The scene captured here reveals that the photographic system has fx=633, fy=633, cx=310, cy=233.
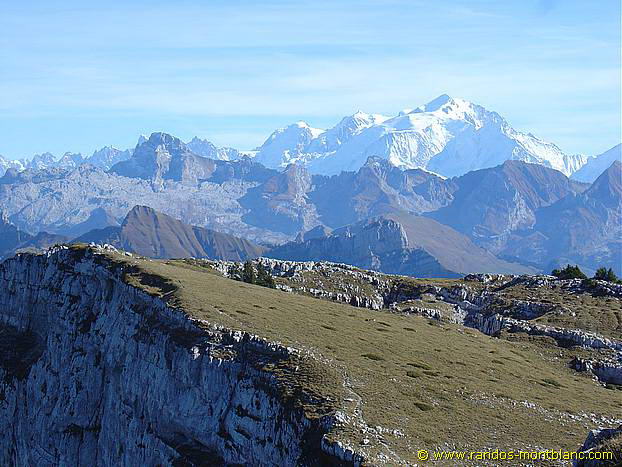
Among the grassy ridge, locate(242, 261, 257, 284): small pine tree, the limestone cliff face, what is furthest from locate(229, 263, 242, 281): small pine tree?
the grassy ridge

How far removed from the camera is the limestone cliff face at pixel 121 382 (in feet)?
213

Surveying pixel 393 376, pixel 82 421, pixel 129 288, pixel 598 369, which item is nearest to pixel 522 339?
pixel 598 369

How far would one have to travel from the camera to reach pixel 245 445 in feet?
209

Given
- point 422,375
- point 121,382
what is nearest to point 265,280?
point 121,382

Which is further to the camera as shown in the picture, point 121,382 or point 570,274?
point 570,274

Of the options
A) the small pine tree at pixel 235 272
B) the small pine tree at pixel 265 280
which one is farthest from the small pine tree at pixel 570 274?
the small pine tree at pixel 235 272

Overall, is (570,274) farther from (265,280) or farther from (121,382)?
(121,382)

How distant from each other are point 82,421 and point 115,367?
13.1 metres

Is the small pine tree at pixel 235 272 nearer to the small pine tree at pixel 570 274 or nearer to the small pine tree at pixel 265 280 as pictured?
the small pine tree at pixel 265 280

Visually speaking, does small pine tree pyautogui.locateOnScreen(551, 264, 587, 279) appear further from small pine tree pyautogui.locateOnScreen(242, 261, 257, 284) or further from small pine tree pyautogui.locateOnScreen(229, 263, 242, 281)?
small pine tree pyautogui.locateOnScreen(229, 263, 242, 281)

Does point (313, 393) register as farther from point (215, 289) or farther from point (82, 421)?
point (82, 421)

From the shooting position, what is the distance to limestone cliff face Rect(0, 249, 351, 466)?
65.0m

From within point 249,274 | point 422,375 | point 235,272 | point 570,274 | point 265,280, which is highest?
point 570,274

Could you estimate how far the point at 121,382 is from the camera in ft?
306
